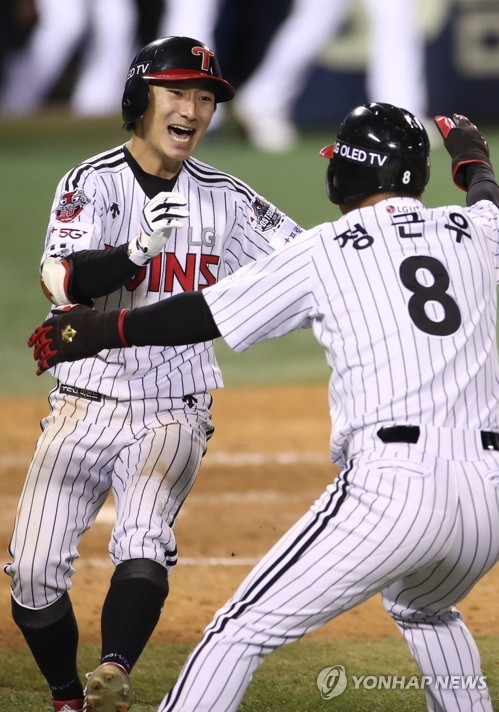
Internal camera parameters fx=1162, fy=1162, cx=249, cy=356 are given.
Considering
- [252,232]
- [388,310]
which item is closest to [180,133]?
[252,232]

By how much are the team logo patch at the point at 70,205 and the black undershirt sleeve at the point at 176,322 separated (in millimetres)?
822

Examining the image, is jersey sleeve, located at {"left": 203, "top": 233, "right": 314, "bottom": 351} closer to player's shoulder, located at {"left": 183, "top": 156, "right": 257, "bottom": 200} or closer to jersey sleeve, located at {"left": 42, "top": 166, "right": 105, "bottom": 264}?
jersey sleeve, located at {"left": 42, "top": 166, "right": 105, "bottom": 264}

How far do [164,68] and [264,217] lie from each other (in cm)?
67

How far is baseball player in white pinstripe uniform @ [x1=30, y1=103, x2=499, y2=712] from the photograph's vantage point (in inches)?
118

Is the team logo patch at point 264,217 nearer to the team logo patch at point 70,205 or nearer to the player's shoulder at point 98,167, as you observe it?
the player's shoulder at point 98,167

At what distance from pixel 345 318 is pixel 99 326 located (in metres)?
0.73

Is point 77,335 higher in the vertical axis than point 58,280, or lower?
lower

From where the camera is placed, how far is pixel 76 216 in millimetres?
3953

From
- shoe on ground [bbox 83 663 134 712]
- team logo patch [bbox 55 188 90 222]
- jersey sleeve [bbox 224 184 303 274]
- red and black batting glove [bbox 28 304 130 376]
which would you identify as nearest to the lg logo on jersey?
jersey sleeve [bbox 224 184 303 274]

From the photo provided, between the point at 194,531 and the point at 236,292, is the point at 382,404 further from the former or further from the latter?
the point at 194,531

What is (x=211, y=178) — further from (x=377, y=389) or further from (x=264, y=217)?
(x=377, y=389)

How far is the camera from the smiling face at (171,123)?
4.16 metres

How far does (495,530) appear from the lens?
3.08 meters

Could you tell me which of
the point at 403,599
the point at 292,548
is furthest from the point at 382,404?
the point at 403,599
